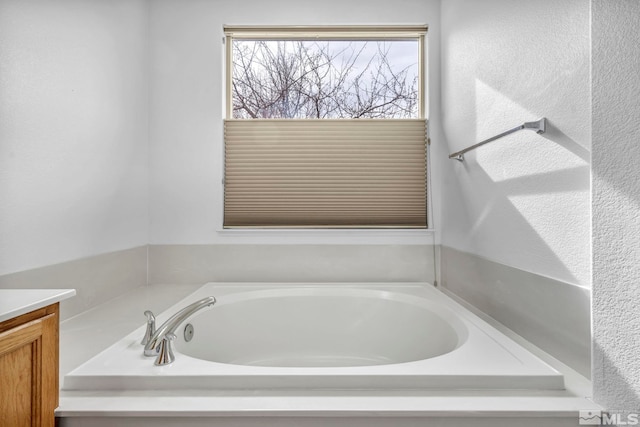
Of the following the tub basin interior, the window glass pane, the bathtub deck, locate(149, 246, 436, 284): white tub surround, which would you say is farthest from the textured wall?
the window glass pane

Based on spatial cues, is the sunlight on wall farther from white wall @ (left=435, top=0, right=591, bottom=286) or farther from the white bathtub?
the white bathtub

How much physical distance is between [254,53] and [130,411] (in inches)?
80.9

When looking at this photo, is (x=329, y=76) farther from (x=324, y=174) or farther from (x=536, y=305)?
(x=536, y=305)

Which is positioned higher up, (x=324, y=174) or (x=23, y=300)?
(x=324, y=174)

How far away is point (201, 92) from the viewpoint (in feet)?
7.00

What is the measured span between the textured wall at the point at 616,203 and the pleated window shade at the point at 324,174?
1.30 metres

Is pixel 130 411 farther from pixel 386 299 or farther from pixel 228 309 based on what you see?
pixel 386 299

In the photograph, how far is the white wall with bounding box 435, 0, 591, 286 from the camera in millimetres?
993

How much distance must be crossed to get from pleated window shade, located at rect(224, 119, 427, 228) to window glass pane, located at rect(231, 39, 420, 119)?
0.14 meters

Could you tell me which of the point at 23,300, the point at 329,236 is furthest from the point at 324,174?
the point at 23,300

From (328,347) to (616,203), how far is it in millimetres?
1413

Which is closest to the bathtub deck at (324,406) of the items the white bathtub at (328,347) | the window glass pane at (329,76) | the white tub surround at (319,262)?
the white bathtub at (328,347)

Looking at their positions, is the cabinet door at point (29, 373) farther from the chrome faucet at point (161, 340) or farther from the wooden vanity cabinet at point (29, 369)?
the chrome faucet at point (161, 340)

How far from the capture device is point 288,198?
7.00ft
